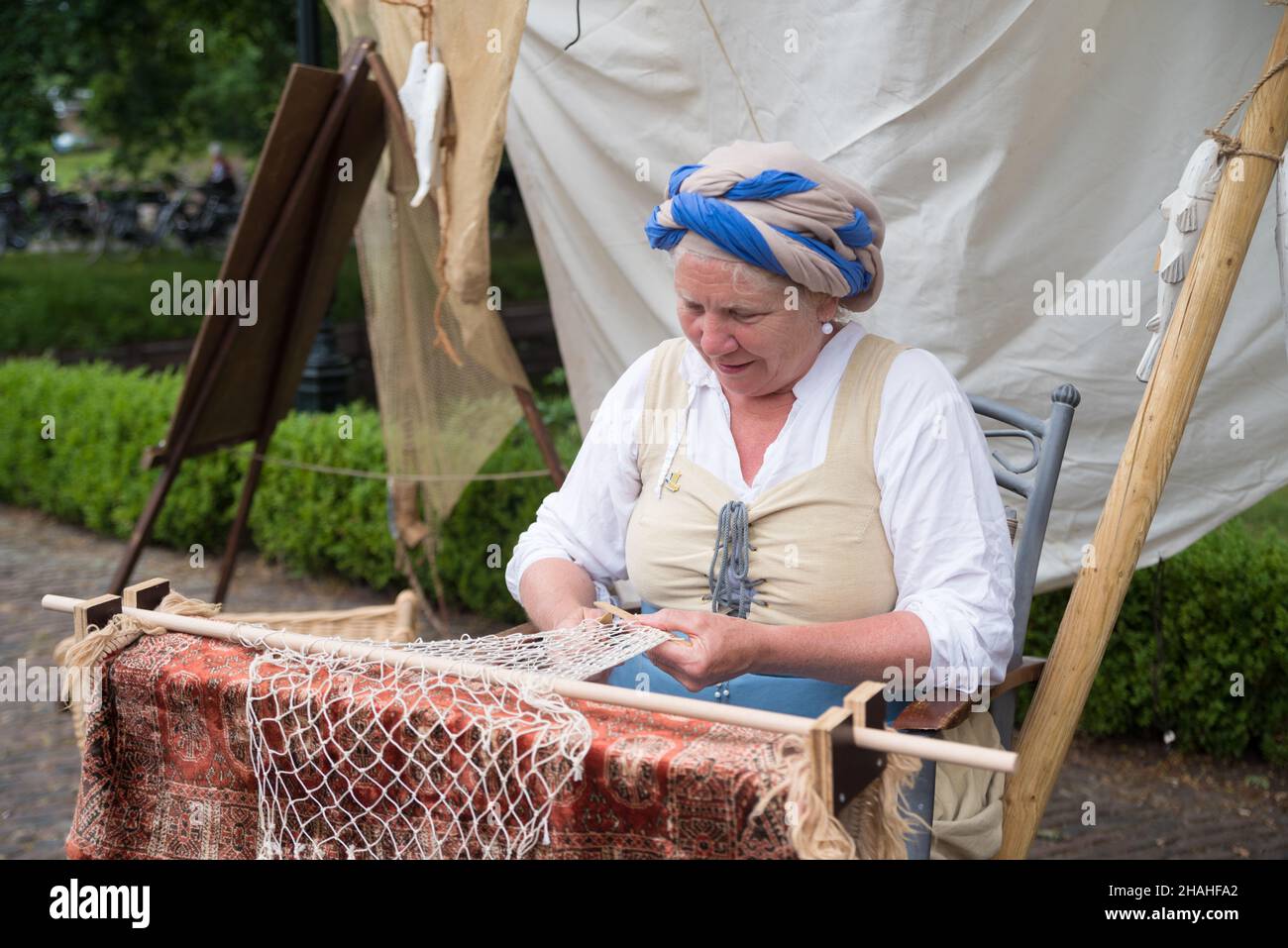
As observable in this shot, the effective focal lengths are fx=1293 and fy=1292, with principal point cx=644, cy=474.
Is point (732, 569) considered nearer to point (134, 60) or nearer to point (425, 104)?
point (425, 104)

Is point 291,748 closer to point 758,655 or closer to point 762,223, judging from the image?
point 758,655

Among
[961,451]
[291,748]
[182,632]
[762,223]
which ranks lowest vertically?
[291,748]

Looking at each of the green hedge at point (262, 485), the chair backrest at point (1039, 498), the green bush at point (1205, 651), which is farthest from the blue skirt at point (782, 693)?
the green hedge at point (262, 485)

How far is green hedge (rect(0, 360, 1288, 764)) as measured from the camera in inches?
167

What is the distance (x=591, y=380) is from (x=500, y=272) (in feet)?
34.7

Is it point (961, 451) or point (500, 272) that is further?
point (500, 272)

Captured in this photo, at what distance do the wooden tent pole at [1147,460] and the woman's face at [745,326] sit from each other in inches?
25.1

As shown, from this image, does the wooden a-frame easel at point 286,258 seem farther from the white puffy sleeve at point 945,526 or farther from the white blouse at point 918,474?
the white puffy sleeve at point 945,526

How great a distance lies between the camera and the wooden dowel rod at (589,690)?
1.59m

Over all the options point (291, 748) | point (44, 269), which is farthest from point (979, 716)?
point (44, 269)

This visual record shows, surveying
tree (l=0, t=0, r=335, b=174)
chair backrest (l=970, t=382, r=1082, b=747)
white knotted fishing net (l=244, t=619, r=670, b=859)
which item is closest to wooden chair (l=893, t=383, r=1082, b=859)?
chair backrest (l=970, t=382, r=1082, b=747)

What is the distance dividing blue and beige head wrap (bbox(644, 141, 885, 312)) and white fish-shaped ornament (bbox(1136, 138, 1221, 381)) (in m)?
0.64

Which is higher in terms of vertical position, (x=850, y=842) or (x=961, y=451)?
Answer: (x=961, y=451)
